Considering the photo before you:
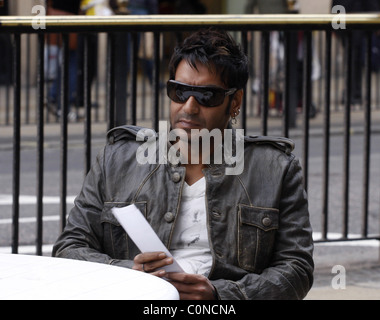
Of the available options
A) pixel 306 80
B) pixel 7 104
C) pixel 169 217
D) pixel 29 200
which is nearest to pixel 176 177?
pixel 169 217

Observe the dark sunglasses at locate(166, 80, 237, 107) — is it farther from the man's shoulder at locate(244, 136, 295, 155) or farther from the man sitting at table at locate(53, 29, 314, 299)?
the man's shoulder at locate(244, 136, 295, 155)

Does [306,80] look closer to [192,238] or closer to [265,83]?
[265,83]

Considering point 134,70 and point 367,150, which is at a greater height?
point 134,70

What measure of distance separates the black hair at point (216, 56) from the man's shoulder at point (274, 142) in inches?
7.2

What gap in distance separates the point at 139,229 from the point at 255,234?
0.56 meters

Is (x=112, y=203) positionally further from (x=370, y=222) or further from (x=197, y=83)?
→ (x=370, y=222)

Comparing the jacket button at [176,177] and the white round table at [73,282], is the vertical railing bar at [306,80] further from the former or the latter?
the white round table at [73,282]

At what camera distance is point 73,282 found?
8.77 ft

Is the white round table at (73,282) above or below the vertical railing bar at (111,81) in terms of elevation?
below

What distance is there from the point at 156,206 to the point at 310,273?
1.80ft

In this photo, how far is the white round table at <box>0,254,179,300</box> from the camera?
8.32 feet

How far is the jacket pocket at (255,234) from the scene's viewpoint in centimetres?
343

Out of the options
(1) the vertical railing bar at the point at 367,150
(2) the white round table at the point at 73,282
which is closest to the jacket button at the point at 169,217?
(2) the white round table at the point at 73,282

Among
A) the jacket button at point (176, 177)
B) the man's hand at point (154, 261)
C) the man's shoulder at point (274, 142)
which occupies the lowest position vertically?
the man's hand at point (154, 261)
